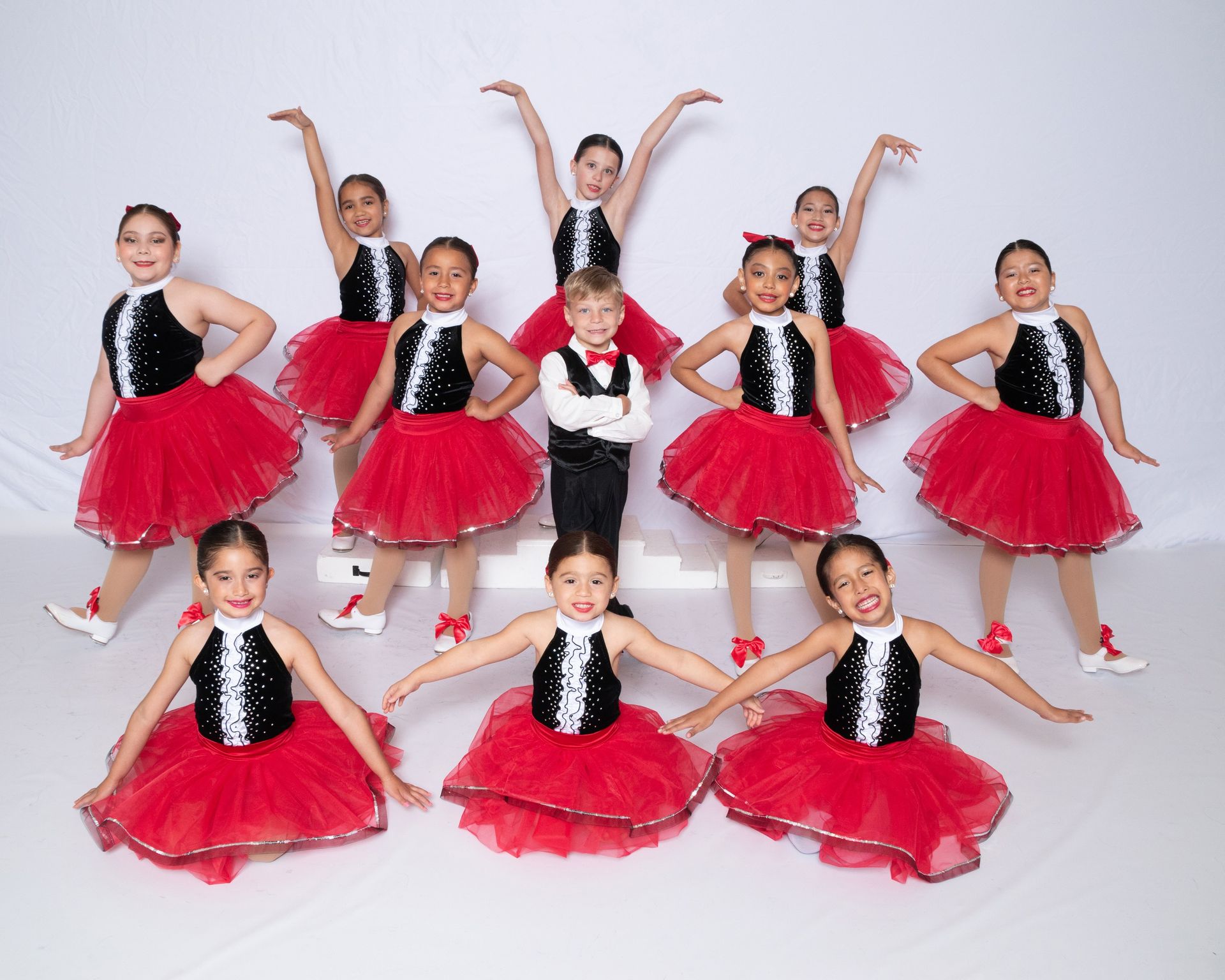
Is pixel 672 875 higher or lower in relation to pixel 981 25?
lower

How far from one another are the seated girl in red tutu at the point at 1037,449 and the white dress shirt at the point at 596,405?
98cm

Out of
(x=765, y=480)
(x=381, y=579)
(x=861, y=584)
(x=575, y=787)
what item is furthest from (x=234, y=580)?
(x=765, y=480)

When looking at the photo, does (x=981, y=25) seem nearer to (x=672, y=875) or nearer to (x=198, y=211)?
(x=198, y=211)

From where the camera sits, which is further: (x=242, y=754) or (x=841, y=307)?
(x=841, y=307)

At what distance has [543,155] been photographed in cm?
383

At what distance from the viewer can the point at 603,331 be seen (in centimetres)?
296

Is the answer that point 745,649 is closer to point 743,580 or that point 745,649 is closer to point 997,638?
point 743,580

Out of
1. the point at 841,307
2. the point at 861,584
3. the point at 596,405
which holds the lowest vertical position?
the point at 861,584

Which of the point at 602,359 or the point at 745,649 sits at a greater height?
the point at 602,359

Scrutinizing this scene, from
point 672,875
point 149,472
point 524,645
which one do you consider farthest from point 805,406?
point 149,472

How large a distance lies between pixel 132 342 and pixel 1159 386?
3.93 metres

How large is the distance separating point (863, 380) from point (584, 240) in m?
1.12

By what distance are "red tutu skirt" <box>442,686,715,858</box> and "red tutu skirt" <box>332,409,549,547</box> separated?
0.80 m

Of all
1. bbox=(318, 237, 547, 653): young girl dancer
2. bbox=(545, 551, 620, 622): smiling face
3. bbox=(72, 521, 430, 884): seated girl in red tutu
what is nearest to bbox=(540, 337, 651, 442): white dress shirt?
bbox=(318, 237, 547, 653): young girl dancer
